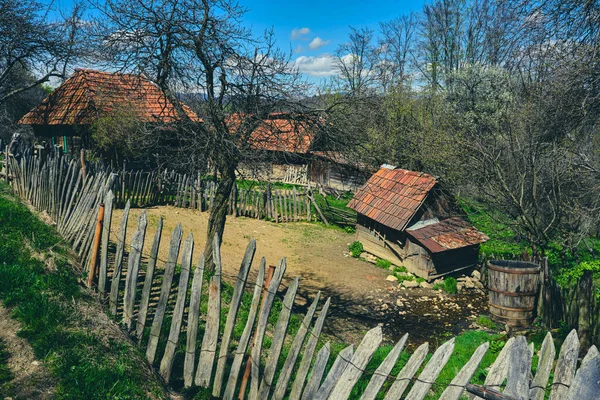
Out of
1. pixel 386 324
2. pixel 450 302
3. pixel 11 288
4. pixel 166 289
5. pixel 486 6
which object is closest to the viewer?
pixel 166 289

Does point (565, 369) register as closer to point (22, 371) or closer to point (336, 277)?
point (22, 371)

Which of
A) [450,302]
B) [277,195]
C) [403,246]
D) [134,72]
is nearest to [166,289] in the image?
[134,72]

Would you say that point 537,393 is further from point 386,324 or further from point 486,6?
point 486,6

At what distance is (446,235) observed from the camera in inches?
467

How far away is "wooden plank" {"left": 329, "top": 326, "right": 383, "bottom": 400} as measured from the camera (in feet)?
8.07

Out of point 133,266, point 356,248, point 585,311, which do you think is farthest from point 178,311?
point 356,248

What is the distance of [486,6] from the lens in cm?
3522

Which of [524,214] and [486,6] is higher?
[486,6]

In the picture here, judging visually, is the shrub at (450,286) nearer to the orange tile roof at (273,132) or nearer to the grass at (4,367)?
the orange tile roof at (273,132)

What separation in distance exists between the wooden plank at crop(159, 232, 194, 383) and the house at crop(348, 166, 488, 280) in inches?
337

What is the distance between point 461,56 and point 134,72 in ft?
116

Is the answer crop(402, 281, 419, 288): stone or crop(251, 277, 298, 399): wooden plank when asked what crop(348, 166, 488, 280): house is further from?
crop(251, 277, 298, 399): wooden plank

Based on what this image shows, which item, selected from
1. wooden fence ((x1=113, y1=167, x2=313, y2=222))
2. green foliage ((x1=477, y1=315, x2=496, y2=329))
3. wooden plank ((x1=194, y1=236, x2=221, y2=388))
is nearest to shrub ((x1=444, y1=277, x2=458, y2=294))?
green foliage ((x1=477, y1=315, x2=496, y2=329))

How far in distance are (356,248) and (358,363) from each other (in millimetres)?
11513
